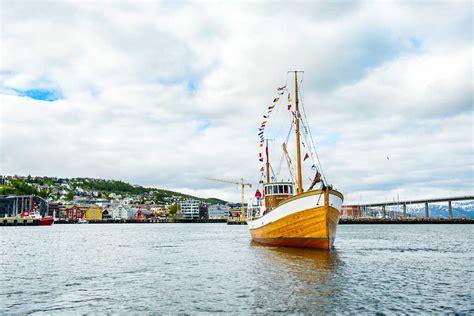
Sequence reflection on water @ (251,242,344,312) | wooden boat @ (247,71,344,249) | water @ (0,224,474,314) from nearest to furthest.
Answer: water @ (0,224,474,314) → reflection on water @ (251,242,344,312) → wooden boat @ (247,71,344,249)

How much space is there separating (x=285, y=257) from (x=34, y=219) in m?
197

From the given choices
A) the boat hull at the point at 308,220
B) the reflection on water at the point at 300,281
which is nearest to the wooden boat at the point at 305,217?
the boat hull at the point at 308,220

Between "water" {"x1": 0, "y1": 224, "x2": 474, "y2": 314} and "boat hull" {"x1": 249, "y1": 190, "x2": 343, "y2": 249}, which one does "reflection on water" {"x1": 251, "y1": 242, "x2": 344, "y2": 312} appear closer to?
"water" {"x1": 0, "y1": 224, "x2": 474, "y2": 314}

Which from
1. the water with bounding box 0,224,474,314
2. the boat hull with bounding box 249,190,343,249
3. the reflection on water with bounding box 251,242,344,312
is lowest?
the water with bounding box 0,224,474,314

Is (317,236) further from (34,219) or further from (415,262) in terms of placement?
(34,219)

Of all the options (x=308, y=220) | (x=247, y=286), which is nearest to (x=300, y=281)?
(x=247, y=286)

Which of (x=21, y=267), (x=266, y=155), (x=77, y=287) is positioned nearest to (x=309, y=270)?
(x=77, y=287)

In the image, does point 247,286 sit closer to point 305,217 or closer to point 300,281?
point 300,281

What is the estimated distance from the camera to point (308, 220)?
3481cm

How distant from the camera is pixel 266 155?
65250mm

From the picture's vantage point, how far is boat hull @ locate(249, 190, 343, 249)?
33.6m

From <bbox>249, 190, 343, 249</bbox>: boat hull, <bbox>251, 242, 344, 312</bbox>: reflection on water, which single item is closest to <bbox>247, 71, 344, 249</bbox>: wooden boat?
<bbox>249, 190, 343, 249</bbox>: boat hull

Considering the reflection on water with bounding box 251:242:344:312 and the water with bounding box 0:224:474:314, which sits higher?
the reflection on water with bounding box 251:242:344:312

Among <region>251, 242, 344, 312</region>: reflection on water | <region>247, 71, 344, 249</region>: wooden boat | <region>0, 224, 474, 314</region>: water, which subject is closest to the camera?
<region>0, 224, 474, 314</region>: water
